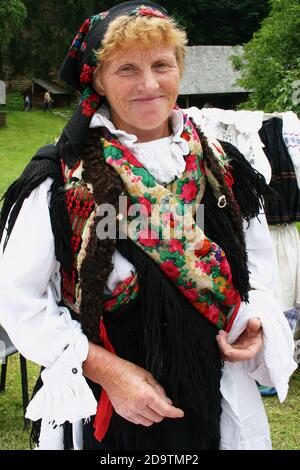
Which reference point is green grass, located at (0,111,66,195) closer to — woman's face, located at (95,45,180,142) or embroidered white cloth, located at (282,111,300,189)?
embroidered white cloth, located at (282,111,300,189)

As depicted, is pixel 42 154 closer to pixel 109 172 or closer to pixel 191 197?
pixel 109 172

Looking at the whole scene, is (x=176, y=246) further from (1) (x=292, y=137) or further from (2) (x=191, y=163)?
(1) (x=292, y=137)

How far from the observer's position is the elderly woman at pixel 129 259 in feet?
4.75

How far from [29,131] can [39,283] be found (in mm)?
23618

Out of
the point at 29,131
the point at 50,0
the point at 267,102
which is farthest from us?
the point at 50,0

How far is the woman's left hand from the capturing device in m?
1.57

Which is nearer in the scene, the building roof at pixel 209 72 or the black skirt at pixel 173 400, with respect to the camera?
the black skirt at pixel 173 400

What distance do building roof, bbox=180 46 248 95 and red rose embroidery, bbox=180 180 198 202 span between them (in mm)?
27301

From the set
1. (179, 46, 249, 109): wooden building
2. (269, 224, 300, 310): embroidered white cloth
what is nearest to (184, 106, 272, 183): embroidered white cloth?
(269, 224, 300, 310): embroidered white cloth

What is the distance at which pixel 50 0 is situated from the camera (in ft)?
110

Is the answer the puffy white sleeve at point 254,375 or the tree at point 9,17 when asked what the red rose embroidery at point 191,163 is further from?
the tree at point 9,17

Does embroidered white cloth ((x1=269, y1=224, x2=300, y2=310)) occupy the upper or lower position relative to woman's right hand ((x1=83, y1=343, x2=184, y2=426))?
lower

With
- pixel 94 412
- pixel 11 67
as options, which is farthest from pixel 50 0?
pixel 94 412

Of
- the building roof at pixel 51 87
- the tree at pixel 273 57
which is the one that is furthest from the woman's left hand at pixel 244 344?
the building roof at pixel 51 87
